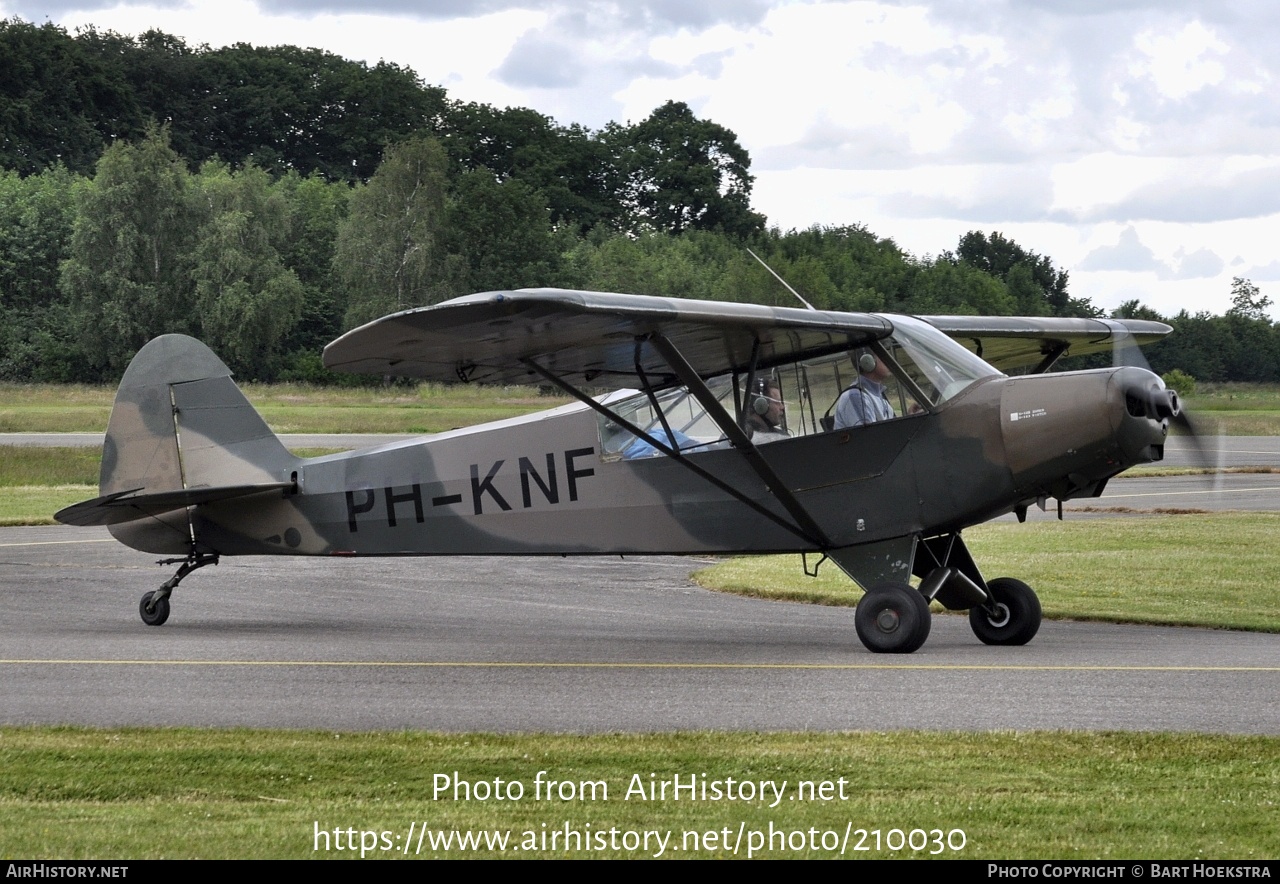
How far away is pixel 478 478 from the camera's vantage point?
13156 millimetres

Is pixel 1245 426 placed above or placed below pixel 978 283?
below

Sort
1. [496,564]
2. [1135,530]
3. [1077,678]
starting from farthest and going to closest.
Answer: [1135,530] < [496,564] < [1077,678]

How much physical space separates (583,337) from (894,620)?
10.0 feet

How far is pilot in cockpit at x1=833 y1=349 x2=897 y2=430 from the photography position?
1162 cm

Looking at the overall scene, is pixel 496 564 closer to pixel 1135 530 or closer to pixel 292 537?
pixel 292 537

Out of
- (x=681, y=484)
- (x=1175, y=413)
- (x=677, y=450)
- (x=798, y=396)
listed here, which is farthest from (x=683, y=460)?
(x=1175, y=413)

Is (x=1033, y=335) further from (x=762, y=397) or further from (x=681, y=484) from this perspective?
(x=681, y=484)

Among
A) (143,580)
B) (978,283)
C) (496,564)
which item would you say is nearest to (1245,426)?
(978,283)

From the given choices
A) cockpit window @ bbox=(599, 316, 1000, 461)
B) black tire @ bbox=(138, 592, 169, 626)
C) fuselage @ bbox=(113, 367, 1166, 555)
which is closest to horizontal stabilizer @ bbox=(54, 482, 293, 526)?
fuselage @ bbox=(113, 367, 1166, 555)

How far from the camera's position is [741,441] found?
37.4 ft

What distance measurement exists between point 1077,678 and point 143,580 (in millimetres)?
11001

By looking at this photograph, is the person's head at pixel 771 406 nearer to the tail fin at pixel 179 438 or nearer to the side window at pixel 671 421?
the side window at pixel 671 421

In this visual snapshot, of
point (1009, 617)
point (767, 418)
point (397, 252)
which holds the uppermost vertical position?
point (397, 252)

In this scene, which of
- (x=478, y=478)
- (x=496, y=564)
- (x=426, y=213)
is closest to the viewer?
(x=478, y=478)
